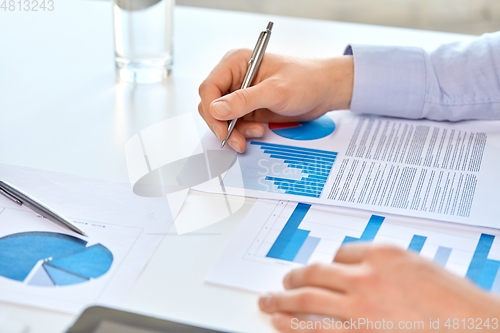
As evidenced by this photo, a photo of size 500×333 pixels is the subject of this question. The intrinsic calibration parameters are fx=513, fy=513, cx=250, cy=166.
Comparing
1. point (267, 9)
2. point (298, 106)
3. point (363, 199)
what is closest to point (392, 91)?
point (298, 106)

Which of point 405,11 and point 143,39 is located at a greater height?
point 143,39

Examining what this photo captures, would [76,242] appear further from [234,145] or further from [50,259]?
[234,145]

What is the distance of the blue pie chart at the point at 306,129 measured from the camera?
0.75 meters

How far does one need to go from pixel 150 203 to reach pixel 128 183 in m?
0.06

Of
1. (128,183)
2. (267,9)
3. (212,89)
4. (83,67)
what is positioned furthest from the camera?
(267,9)

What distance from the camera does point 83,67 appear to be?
Result: 3.12ft

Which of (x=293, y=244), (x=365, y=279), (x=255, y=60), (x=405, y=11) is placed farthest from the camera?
(x=405, y=11)

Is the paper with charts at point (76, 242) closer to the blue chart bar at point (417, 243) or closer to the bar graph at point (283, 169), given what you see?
the bar graph at point (283, 169)

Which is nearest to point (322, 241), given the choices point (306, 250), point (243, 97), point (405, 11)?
point (306, 250)

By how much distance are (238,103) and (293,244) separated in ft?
0.79

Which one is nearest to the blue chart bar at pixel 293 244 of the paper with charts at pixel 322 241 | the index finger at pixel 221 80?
the paper with charts at pixel 322 241

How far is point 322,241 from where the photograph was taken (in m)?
0.53

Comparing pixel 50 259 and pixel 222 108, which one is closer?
pixel 50 259

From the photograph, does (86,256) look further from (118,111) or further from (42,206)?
(118,111)
